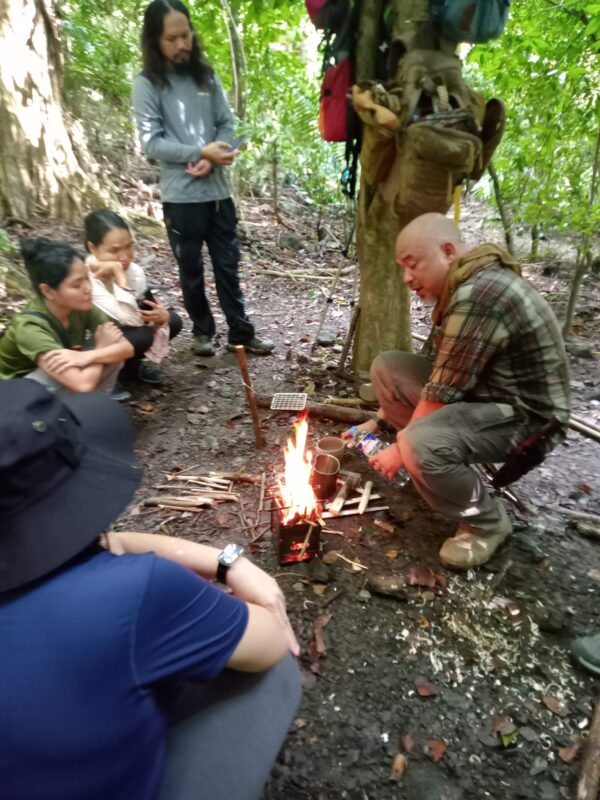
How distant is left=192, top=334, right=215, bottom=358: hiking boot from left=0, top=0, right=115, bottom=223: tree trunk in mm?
3679

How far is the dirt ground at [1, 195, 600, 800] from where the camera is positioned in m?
Answer: 1.95

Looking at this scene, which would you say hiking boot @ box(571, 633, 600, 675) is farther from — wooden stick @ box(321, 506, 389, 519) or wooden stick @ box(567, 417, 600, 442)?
wooden stick @ box(567, 417, 600, 442)

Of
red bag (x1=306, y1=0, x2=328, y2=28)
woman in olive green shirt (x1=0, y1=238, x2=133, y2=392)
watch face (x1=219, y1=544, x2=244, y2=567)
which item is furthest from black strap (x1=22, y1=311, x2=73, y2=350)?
red bag (x1=306, y1=0, x2=328, y2=28)

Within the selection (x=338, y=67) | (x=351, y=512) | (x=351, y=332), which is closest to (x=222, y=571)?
(x=351, y=512)

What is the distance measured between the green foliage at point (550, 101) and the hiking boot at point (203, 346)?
3421mm

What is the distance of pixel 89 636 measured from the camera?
1031mm

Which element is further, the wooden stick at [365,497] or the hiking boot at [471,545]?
the wooden stick at [365,497]

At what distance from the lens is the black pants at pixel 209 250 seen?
4242 mm

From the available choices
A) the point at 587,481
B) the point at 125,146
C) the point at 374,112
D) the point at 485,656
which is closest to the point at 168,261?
the point at 125,146

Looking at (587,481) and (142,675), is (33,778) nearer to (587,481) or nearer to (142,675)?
(142,675)

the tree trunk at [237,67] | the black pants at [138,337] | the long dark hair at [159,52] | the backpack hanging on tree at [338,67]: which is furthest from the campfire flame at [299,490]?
the tree trunk at [237,67]

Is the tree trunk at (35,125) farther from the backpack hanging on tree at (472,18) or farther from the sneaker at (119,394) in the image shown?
the backpack hanging on tree at (472,18)

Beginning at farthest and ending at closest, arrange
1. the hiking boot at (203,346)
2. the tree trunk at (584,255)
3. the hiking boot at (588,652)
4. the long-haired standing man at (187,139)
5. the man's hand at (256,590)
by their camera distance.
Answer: the hiking boot at (203,346) → the tree trunk at (584,255) → the long-haired standing man at (187,139) → the hiking boot at (588,652) → the man's hand at (256,590)

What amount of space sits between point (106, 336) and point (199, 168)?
1647 mm
